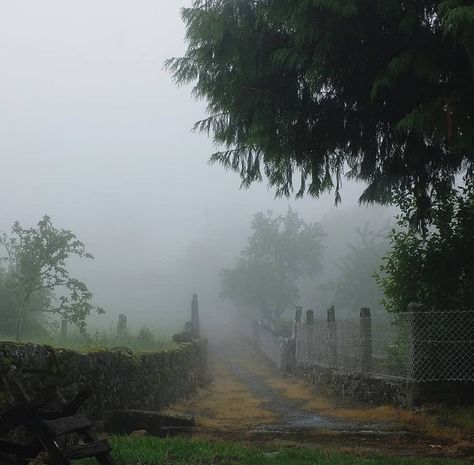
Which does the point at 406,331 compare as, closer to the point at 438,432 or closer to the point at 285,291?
the point at 438,432

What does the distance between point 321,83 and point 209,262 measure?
424 feet

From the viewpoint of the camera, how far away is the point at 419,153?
7156 millimetres

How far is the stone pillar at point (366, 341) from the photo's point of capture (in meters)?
12.4

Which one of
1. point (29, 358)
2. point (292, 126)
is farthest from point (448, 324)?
point (29, 358)

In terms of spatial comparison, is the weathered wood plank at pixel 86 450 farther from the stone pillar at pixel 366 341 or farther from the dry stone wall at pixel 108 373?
the stone pillar at pixel 366 341

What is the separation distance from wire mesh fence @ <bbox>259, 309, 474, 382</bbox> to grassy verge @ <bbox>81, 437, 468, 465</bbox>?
3.53 meters

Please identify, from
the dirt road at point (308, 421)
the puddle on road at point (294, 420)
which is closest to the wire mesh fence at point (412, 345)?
the dirt road at point (308, 421)

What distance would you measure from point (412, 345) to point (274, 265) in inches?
1697

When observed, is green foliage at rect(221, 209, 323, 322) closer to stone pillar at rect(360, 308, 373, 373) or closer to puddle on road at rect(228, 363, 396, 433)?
puddle on road at rect(228, 363, 396, 433)

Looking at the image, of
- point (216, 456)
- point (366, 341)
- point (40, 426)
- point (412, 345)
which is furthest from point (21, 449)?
point (366, 341)

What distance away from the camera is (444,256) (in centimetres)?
1036

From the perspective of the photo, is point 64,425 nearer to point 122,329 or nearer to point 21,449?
point 21,449

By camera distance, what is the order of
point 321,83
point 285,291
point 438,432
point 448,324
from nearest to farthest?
point 321,83, point 438,432, point 448,324, point 285,291

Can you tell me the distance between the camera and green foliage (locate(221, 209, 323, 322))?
51.4m
